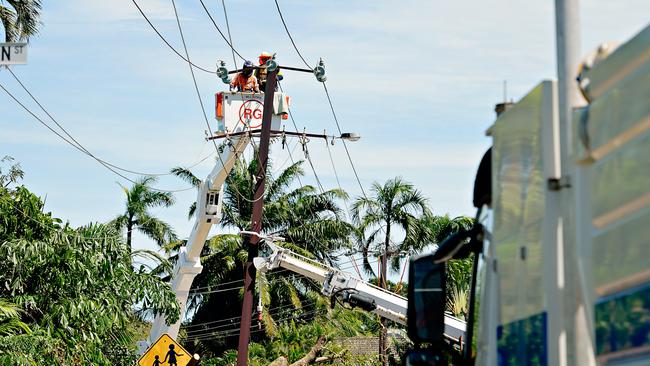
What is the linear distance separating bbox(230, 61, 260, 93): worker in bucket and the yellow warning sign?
11.1m

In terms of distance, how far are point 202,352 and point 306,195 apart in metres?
7.72

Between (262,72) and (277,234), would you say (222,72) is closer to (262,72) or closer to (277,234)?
(262,72)

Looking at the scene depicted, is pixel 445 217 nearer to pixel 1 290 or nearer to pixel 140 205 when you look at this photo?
pixel 140 205

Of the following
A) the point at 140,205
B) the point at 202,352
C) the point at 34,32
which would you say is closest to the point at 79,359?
the point at 34,32

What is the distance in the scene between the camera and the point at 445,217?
43.7m

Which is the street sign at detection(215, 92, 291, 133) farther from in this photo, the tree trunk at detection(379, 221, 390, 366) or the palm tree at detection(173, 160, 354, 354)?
the palm tree at detection(173, 160, 354, 354)

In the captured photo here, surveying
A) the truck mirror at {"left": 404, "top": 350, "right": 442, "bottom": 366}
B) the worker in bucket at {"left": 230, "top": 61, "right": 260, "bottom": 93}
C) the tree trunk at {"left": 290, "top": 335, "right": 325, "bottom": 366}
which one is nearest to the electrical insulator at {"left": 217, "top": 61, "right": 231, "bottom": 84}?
the worker in bucket at {"left": 230, "top": 61, "right": 260, "bottom": 93}

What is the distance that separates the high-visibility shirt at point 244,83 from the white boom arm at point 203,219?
3.96 ft

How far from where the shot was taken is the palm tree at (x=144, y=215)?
4766 cm

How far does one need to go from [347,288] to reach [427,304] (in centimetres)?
2018

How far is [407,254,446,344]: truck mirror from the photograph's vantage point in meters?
5.29

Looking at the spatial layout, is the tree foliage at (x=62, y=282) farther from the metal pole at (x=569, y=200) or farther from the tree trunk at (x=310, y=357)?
the tree trunk at (x=310, y=357)

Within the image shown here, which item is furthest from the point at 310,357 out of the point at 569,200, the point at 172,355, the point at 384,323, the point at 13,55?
the point at 569,200

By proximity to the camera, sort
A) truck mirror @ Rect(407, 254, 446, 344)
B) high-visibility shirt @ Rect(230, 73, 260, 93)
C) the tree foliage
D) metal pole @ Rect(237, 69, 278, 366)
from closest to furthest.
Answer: truck mirror @ Rect(407, 254, 446, 344) < the tree foliage < metal pole @ Rect(237, 69, 278, 366) < high-visibility shirt @ Rect(230, 73, 260, 93)
